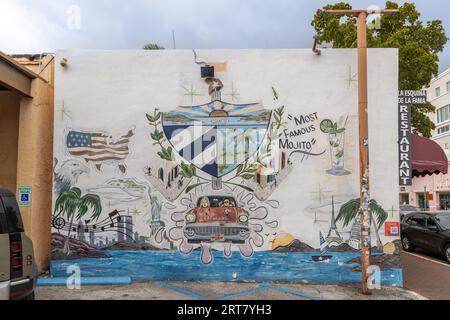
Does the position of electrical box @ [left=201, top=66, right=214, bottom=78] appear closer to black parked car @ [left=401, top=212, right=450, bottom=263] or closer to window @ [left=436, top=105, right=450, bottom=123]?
black parked car @ [left=401, top=212, right=450, bottom=263]

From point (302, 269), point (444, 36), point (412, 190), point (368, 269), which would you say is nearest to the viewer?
point (368, 269)

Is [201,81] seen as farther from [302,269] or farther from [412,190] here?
[412,190]

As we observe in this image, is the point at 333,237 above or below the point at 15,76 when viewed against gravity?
below

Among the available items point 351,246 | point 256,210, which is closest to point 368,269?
point 351,246

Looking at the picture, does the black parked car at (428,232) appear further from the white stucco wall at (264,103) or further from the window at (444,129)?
the window at (444,129)

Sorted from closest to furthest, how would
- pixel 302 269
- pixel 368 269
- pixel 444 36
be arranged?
pixel 368 269 → pixel 302 269 → pixel 444 36

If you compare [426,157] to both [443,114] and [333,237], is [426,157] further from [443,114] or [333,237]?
[443,114]

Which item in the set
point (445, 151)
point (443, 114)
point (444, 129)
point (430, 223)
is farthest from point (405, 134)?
point (443, 114)

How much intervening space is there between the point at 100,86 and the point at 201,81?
220 centimetres

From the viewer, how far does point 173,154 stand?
837cm

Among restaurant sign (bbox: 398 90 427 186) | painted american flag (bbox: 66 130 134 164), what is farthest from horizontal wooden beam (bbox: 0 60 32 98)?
restaurant sign (bbox: 398 90 427 186)

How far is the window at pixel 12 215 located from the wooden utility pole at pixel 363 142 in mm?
5827

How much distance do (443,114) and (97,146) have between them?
52476 millimetres

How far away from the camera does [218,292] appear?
7.51 meters
